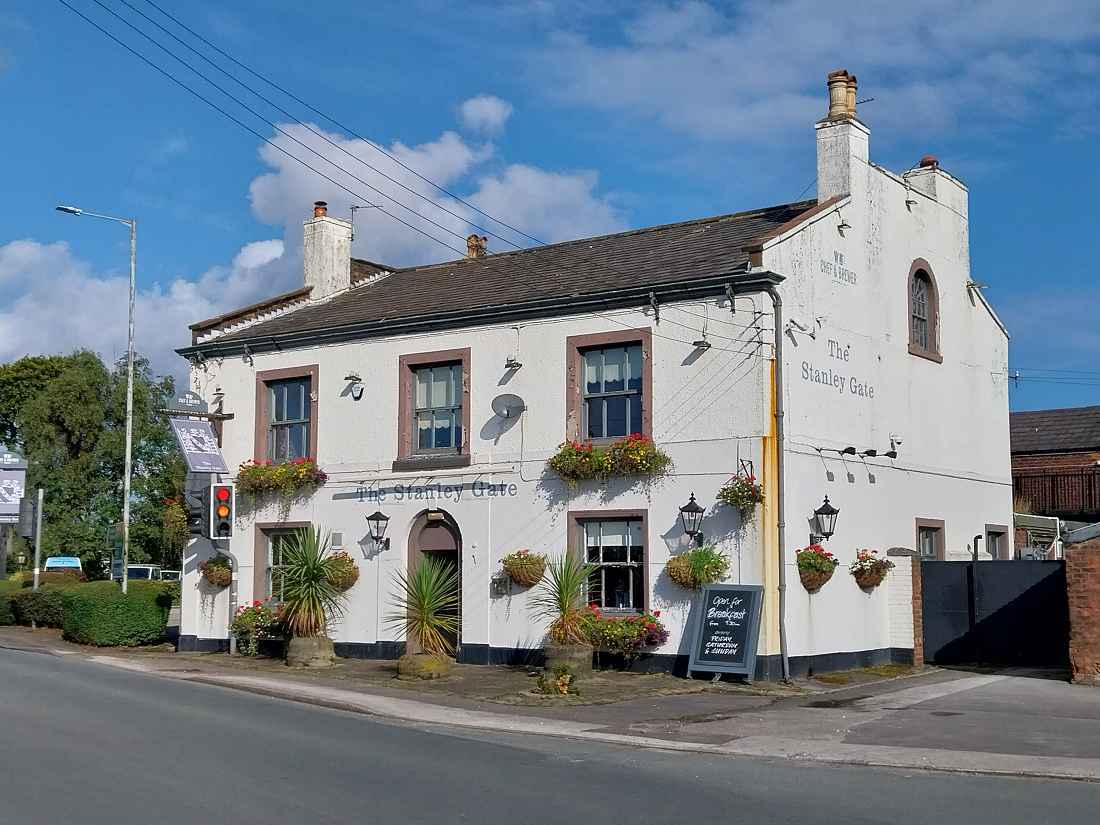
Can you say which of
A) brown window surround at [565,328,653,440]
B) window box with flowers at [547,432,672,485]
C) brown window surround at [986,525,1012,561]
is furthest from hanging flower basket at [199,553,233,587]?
brown window surround at [986,525,1012,561]

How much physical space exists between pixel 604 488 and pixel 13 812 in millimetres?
13329

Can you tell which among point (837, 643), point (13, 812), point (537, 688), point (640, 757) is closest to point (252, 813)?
point (13, 812)

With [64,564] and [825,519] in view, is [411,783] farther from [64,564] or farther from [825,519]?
[64,564]

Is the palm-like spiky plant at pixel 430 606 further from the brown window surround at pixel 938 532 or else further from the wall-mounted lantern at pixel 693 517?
the brown window surround at pixel 938 532

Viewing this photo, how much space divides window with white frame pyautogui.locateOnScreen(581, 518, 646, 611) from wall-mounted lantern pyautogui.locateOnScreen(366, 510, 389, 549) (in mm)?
4056

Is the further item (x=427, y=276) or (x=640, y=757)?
(x=427, y=276)

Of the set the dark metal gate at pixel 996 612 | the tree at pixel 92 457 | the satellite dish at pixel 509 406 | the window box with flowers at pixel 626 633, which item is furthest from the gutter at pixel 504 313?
the tree at pixel 92 457

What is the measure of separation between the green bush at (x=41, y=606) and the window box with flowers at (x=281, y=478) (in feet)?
26.0

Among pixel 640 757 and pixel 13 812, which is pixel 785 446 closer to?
pixel 640 757

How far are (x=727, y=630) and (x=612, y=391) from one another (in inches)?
183

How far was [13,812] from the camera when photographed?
350 inches

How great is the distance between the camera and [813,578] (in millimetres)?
20000

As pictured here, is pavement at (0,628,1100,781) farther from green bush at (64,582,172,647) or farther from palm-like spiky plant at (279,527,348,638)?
green bush at (64,582,172,647)

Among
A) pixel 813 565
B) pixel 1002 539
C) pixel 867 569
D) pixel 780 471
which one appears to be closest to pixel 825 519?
pixel 813 565
